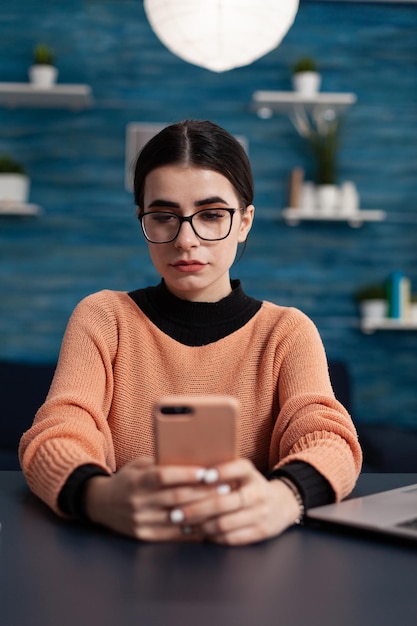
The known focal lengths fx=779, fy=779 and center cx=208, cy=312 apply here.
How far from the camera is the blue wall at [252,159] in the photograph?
407 centimetres

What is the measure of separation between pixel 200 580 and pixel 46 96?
3.52 meters

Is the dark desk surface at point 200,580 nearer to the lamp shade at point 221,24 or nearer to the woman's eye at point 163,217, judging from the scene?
the woman's eye at point 163,217

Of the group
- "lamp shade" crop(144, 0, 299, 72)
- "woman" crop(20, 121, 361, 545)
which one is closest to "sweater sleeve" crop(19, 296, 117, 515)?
"woman" crop(20, 121, 361, 545)

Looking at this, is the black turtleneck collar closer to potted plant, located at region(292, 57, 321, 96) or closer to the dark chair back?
the dark chair back

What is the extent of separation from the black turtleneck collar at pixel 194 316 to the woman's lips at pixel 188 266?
5.3 inches

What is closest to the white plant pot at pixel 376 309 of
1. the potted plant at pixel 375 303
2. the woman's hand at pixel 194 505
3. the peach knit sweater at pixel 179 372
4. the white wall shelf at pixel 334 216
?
A: the potted plant at pixel 375 303

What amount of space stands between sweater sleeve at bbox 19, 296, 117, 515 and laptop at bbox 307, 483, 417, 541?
1.01ft

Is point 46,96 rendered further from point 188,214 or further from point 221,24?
point 188,214

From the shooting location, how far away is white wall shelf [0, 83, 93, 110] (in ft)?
12.6

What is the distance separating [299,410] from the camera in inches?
51.9

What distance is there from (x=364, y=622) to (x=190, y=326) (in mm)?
949

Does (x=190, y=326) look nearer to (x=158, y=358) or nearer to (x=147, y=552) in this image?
(x=158, y=358)

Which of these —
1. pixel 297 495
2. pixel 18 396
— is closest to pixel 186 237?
pixel 297 495

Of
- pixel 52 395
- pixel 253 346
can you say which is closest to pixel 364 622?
pixel 52 395
